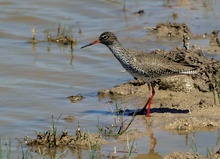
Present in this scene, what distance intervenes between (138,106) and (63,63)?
2675 millimetres

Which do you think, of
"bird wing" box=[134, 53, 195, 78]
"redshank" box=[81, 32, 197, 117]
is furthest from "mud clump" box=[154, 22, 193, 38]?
"bird wing" box=[134, 53, 195, 78]

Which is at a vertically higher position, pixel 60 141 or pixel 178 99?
pixel 178 99

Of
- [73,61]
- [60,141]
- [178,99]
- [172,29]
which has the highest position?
[172,29]

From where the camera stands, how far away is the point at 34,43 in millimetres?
13219

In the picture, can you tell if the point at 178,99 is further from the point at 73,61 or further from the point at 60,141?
the point at 73,61

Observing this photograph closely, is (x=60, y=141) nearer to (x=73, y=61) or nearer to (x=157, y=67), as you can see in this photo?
(x=157, y=67)

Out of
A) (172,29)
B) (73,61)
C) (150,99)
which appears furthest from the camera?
(172,29)

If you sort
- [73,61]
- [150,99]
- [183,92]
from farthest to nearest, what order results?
[73,61] < [183,92] < [150,99]

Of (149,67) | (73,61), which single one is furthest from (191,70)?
(73,61)

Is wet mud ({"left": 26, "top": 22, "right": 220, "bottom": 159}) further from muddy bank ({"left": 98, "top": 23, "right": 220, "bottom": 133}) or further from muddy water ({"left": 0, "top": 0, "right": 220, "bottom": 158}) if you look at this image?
muddy water ({"left": 0, "top": 0, "right": 220, "bottom": 158})

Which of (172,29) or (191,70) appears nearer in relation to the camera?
(191,70)

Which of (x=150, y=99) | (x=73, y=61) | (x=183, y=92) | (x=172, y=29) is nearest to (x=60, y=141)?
(x=150, y=99)

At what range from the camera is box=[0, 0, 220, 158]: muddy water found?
351 inches

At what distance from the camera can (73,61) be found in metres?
12.4
